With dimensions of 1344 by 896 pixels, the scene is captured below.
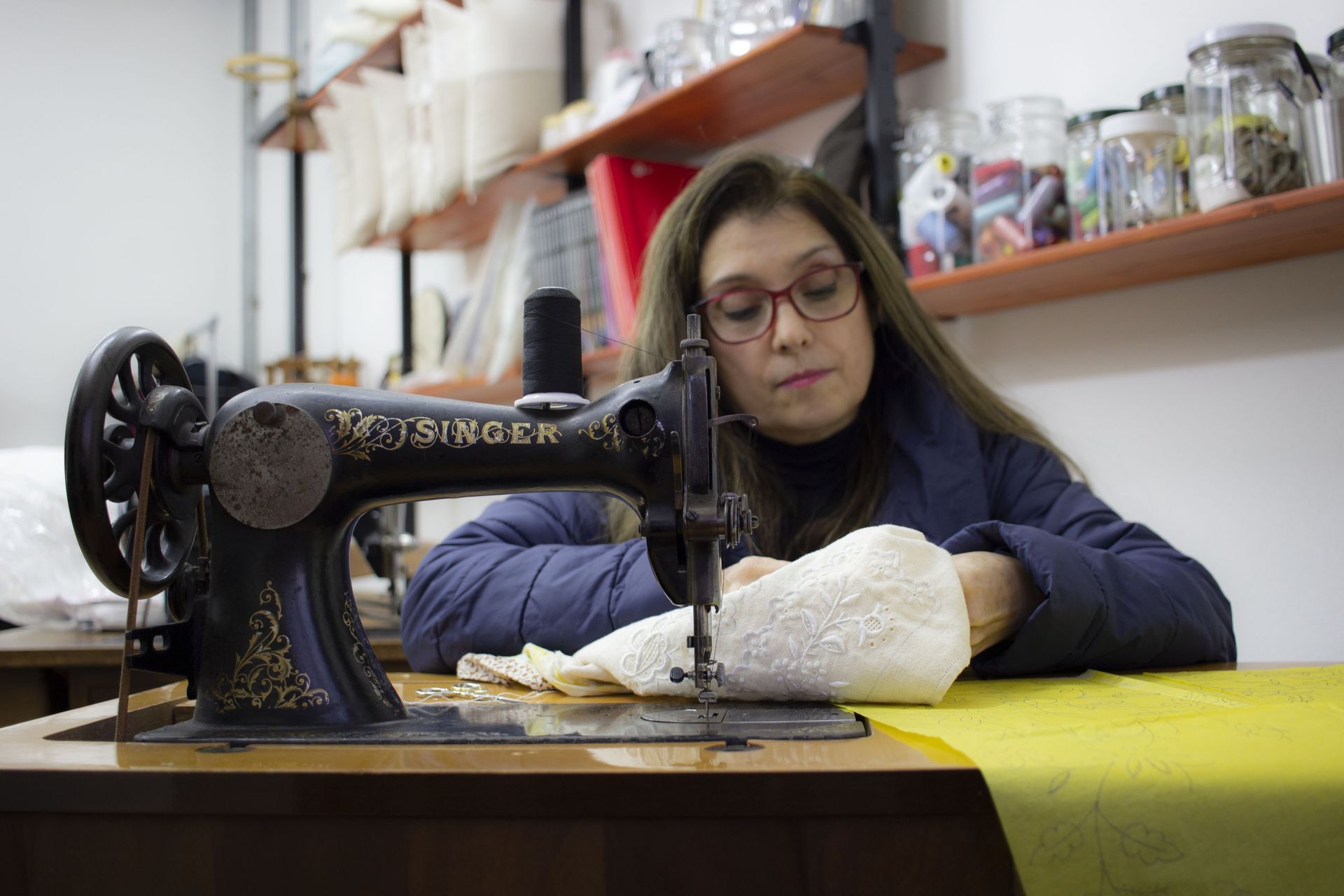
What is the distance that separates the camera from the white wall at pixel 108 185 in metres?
4.18

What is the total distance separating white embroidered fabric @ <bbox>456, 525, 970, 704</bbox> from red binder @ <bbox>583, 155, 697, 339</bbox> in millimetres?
1201

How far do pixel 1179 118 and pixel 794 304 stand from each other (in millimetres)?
564

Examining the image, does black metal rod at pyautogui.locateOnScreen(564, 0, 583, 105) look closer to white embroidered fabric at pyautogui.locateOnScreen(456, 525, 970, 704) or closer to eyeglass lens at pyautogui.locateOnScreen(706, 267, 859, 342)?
eyeglass lens at pyautogui.locateOnScreen(706, 267, 859, 342)

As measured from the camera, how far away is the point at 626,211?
214 centimetres

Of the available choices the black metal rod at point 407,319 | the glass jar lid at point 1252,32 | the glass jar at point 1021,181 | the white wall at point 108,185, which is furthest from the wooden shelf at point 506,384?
the white wall at point 108,185

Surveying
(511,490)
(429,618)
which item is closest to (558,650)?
(429,618)

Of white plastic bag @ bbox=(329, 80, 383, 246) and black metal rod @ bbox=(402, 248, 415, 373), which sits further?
black metal rod @ bbox=(402, 248, 415, 373)

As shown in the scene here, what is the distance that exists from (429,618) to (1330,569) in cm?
113

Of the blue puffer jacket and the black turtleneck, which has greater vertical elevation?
the black turtleneck

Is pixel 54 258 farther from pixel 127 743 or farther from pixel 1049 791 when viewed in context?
pixel 1049 791

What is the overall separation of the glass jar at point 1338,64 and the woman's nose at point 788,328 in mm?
625

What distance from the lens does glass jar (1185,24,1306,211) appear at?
125 cm

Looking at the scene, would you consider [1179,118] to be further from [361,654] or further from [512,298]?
[512,298]

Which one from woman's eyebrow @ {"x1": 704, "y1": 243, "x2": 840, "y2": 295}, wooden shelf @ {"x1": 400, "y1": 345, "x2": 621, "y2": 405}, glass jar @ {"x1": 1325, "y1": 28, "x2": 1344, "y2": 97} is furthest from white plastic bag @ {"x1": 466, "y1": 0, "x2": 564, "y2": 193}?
glass jar @ {"x1": 1325, "y1": 28, "x2": 1344, "y2": 97}
